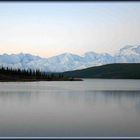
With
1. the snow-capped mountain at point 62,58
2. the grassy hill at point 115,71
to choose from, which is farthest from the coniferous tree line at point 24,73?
the grassy hill at point 115,71

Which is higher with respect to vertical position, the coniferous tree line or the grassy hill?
the coniferous tree line

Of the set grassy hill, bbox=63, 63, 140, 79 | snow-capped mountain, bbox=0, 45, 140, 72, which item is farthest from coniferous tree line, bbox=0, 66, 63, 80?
grassy hill, bbox=63, 63, 140, 79

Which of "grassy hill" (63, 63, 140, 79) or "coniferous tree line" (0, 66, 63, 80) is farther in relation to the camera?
"grassy hill" (63, 63, 140, 79)

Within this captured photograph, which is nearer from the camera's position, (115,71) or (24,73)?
(24,73)

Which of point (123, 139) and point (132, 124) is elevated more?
point (123, 139)

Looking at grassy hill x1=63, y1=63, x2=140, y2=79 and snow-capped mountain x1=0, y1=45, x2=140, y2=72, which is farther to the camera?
grassy hill x1=63, y1=63, x2=140, y2=79

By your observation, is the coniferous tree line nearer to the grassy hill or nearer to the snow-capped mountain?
the snow-capped mountain

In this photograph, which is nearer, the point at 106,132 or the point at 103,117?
the point at 106,132

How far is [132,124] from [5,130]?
124 inches

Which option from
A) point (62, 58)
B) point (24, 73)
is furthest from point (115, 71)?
point (24, 73)

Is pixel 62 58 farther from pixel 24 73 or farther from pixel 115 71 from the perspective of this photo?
pixel 24 73

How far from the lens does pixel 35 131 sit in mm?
6801
